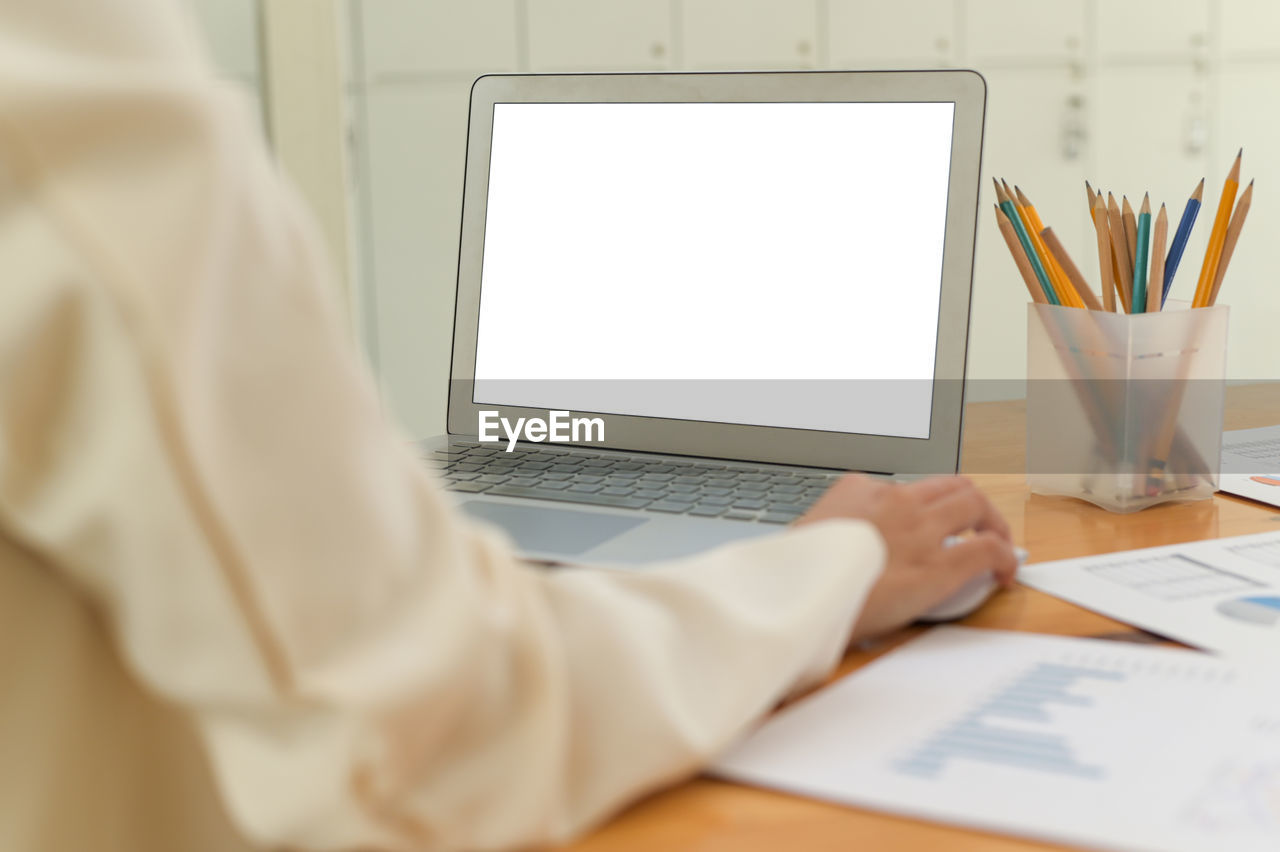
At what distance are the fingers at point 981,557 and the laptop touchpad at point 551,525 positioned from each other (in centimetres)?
23

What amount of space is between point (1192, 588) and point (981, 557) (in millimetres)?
138

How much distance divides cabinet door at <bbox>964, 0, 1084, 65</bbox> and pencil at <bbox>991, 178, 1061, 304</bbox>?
213 cm

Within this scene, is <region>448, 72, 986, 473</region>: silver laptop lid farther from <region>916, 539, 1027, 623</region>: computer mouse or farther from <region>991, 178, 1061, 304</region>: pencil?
<region>916, 539, 1027, 623</region>: computer mouse

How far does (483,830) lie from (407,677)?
68 millimetres

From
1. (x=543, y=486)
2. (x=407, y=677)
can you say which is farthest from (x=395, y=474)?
(x=543, y=486)

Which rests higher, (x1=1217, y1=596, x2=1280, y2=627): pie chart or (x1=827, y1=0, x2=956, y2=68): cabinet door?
(x1=827, y1=0, x2=956, y2=68): cabinet door

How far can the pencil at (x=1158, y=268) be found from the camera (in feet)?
2.53

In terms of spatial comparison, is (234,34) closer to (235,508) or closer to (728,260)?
(728,260)

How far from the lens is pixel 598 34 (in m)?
2.69

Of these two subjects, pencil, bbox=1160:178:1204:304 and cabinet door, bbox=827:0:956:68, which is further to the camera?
cabinet door, bbox=827:0:956:68

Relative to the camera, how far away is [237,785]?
0.32 m

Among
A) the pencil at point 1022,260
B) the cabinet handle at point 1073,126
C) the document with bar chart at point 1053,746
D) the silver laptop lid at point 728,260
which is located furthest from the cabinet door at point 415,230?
the document with bar chart at point 1053,746

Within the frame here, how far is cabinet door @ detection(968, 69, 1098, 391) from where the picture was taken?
9.09ft

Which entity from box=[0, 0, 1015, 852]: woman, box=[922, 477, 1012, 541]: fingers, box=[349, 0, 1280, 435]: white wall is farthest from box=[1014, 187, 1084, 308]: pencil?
box=[349, 0, 1280, 435]: white wall
